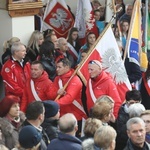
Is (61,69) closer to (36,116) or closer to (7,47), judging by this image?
(7,47)

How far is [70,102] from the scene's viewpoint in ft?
→ 32.2

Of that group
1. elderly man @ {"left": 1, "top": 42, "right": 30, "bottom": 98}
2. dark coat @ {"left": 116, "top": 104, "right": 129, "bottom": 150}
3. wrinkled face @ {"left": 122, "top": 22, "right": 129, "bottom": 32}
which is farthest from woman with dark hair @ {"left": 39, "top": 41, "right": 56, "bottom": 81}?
wrinkled face @ {"left": 122, "top": 22, "right": 129, "bottom": 32}

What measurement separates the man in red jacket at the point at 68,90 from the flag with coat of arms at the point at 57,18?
3.63 metres

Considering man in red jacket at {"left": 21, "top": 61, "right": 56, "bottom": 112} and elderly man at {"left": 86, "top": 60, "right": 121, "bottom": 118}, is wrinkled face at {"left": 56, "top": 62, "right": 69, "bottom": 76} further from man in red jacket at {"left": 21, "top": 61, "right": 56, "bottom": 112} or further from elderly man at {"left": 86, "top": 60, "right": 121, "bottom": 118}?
elderly man at {"left": 86, "top": 60, "right": 121, "bottom": 118}

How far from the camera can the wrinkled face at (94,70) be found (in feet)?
31.4

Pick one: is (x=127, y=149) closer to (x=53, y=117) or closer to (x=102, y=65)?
(x=53, y=117)

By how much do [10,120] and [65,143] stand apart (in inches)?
45.4

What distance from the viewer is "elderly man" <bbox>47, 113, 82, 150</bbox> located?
7182mm

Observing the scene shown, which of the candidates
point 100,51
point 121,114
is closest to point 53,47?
point 100,51

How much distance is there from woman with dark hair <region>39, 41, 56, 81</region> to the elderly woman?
2465 millimetres

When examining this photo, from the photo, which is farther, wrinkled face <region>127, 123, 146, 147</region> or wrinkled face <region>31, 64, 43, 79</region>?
wrinkled face <region>31, 64, 43, 79</region>

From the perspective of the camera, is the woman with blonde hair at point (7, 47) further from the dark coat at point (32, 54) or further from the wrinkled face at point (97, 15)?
the wrinkled face at point (97, 15)

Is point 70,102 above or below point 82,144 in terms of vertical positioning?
below

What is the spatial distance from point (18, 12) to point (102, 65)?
209 cm
